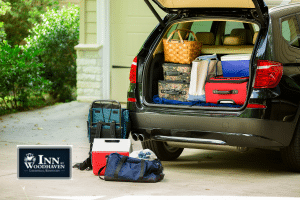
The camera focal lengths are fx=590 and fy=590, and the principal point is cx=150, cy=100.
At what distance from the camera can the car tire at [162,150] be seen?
256 inches

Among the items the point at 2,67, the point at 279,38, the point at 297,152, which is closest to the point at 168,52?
the point at 279,38

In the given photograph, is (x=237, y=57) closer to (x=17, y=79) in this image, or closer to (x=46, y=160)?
(x=46, y=160)

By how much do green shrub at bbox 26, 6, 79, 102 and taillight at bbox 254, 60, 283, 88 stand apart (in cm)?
882

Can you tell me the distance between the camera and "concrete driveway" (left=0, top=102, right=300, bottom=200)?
16.3 feet

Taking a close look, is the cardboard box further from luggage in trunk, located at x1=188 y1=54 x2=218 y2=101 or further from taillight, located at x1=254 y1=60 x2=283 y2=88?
taillight, located at x1=254 y1=60 x2=283 y2=88

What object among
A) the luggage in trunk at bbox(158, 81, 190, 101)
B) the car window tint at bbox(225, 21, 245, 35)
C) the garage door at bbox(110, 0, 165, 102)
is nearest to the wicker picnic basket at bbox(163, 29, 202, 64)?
the luggage in trunk at bbox(158, 81, 190, 101)

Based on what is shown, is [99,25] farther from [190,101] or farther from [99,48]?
[190,101]

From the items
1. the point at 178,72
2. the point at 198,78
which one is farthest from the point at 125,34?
the point at 198,78

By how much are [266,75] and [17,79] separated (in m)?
7.33

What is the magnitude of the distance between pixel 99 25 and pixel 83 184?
6.58 m

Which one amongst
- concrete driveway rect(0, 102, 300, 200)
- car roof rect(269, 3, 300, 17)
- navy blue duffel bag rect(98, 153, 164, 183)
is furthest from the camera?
car roof rect(269, 3, 300, 17)

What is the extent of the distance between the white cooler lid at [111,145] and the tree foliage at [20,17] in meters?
11.9

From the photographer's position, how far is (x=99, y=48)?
11453mm

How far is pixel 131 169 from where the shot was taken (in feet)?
17.8
